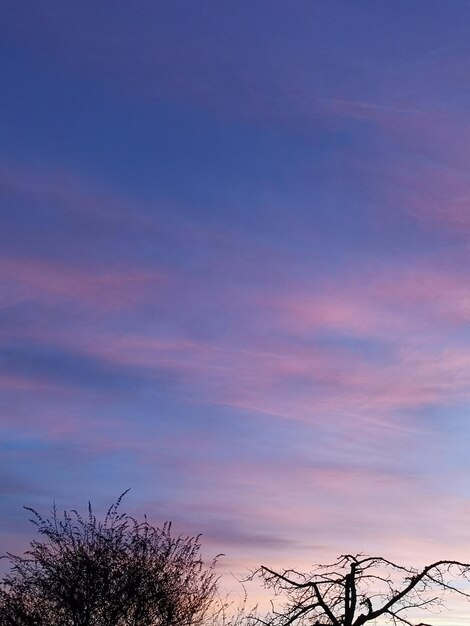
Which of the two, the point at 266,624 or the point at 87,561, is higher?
the point at 87,561

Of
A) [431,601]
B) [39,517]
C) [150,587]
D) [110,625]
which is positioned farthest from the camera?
[39,517]

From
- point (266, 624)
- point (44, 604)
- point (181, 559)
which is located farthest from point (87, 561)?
point (266, 624)

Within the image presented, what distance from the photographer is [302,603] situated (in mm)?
19688

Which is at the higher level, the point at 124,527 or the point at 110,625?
the point at 124,527

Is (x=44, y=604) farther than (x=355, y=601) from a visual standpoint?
Yes

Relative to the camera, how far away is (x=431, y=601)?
61.8 ft

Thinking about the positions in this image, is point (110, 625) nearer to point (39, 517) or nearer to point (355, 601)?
point (39, 517)

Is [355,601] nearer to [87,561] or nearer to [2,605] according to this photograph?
[87,561]

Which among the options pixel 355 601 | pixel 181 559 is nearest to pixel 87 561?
pixel 181 559

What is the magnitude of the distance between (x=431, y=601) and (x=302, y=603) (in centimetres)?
266

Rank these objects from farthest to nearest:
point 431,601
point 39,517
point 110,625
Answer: point 39,517
point 110,625
point 431,601

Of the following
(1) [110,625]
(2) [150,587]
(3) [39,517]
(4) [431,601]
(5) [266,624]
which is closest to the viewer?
(4) [431,601]

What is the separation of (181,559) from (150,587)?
2.71 metres

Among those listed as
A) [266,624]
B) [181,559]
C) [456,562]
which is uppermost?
[181,559]
